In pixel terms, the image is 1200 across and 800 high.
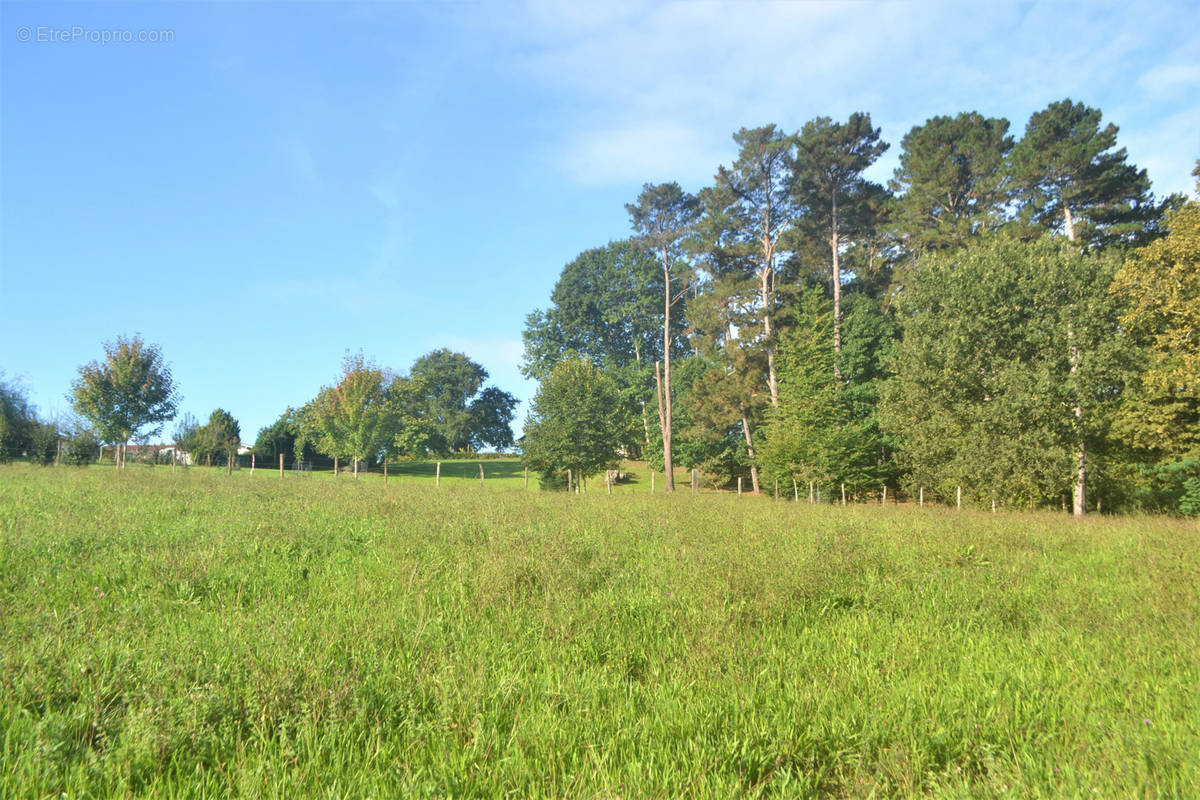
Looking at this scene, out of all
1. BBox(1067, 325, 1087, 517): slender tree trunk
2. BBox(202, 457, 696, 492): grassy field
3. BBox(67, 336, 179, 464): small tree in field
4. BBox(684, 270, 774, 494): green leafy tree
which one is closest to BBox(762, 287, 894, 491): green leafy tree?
BBox(684, 270, 774, 494): green leafy tree

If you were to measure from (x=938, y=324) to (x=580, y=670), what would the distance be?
79.4ft

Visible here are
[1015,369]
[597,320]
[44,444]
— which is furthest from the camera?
[597,320]

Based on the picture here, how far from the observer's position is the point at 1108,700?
3.73m

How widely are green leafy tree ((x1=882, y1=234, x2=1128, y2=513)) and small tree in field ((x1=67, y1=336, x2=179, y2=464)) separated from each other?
42.6 m

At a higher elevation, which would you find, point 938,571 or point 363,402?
point 363,402

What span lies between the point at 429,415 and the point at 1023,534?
61.6m

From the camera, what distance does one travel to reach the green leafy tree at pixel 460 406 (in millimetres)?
65750

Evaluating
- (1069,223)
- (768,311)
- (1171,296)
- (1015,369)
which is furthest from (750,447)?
(1171,296)

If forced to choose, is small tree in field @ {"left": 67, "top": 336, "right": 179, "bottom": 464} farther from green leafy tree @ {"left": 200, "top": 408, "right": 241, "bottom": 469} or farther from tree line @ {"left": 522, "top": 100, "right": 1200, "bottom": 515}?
tree line @ {"left": 522, "top": 100, "right": 1200, "bottom": 515}

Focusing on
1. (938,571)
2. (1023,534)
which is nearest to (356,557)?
(938,571)

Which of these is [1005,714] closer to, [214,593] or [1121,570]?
[1121,570]

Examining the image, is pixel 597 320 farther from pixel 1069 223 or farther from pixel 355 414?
pixel 1069 223

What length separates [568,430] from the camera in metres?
31.0

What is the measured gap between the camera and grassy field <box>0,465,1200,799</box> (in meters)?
2.88
